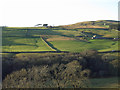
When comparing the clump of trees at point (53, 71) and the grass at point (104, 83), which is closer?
the clump of trees at point (53, 71)

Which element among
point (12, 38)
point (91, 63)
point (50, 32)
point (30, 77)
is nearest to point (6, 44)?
point (12, 38)

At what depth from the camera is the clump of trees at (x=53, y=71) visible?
23.4 m

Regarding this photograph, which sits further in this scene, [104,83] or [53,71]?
[104,83]

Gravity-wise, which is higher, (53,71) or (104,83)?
(53,71)

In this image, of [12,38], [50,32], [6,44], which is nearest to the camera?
[6,44]

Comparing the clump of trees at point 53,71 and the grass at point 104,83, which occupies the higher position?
the clump of trees at point 53,71

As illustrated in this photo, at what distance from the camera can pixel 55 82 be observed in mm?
24031

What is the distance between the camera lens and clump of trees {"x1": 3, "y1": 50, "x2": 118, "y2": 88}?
23422mm

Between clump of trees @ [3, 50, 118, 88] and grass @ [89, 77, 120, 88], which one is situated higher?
clump of trees @ [3, 50, 118, 88]

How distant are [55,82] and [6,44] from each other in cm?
2832

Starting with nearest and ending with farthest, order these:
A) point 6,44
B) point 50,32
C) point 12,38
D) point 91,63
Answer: point 91,63
point 6,44
point 12,38
point 50,32

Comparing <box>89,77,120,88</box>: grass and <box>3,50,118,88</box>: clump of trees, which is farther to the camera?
<box>89,77,120,88</box>: grass

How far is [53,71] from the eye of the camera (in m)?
26.3

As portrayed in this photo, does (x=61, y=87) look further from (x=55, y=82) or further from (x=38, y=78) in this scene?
(x=38, y=78)
